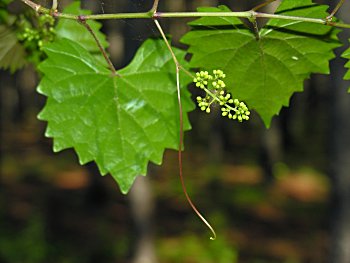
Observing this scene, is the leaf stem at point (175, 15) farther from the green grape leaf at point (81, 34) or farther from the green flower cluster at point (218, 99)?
the green grape leaf at point (81, 34)

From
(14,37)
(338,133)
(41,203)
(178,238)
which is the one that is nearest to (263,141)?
(178,238)

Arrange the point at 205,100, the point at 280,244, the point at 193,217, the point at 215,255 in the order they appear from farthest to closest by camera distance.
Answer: the point at 193,217, the point at 280,244, the point at 215,255, the point at 205,100

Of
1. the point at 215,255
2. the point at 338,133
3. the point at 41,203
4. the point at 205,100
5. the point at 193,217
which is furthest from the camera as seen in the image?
the point at 41,203

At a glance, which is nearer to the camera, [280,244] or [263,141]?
[280,244]

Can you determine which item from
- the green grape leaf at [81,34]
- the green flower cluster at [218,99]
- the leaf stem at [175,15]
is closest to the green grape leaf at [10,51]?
the green grape leaf at [81,34]

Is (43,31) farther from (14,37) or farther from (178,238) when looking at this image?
(178,238)

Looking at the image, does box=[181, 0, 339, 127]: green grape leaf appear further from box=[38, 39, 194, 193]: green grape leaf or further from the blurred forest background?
the blurred forest background

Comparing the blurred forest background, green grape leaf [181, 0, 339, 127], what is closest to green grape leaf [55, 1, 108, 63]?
green grape leaf [181, 0, 339, 127]
